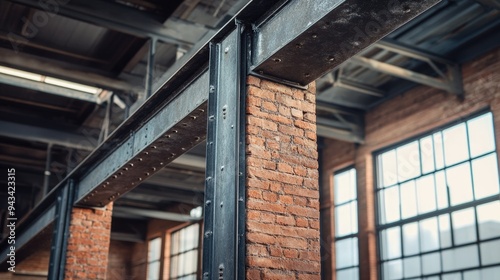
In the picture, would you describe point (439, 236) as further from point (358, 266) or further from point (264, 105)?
point (264, 105)

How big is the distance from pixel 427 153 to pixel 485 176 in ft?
3.84

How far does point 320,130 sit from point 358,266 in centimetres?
251

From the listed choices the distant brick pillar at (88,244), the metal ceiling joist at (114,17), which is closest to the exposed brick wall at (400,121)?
the metal ceiling joist at (114,17)

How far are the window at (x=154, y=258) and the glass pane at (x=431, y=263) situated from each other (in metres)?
9.37

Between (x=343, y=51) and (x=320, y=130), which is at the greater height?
(x=320, y=130)

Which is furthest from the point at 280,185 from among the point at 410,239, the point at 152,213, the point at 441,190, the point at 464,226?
the point at 152,213

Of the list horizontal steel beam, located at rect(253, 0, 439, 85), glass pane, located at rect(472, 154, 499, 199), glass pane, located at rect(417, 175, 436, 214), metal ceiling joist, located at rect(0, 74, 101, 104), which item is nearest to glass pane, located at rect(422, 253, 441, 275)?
glass pane, located at rect(417, 175, 436, 214)

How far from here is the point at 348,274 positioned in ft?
36.6

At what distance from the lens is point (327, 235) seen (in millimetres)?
11797

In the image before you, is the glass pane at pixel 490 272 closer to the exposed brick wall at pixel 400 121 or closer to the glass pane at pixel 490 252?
the glass pane at pixel 490 252

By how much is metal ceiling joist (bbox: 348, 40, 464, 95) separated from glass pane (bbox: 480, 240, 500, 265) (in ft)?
7.60

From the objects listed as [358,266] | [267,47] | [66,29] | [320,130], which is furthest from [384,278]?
[267,47]

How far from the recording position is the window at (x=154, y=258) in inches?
687

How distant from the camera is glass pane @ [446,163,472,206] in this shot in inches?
365
